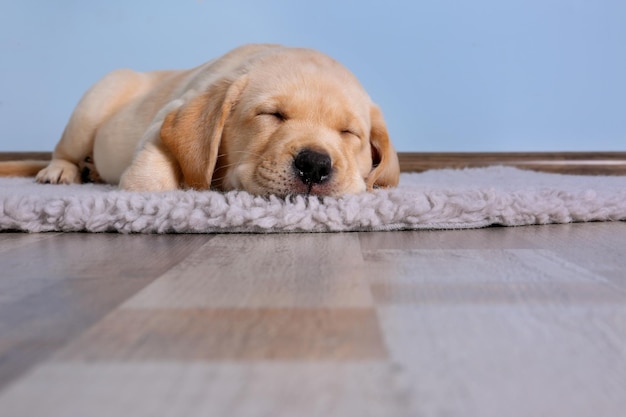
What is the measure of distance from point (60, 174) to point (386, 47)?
6.91ft

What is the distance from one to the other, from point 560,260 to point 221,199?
874 millimetres

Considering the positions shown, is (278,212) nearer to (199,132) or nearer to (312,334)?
(199,132)

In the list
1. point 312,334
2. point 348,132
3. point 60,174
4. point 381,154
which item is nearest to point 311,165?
point 348,132

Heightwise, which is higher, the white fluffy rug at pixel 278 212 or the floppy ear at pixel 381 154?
the floppy ear at pixel 381 154

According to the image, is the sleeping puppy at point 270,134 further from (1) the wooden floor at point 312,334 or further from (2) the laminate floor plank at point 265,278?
(1) the wooden floor at point 312,334

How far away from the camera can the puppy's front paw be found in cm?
307

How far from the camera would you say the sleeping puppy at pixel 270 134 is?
76.0 inches

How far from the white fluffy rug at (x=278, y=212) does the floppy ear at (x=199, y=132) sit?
1.01ft

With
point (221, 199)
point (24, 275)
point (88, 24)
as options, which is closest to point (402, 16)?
point (88, 24)

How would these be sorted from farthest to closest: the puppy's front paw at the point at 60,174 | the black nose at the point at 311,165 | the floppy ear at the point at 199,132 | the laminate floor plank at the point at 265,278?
1. the puppy's front paw at the point at 60,174
2. the floppy ear at the point at 199,132
3. the black nose at the point at 311,165
4. the laminate floor plank at the point at 265,278

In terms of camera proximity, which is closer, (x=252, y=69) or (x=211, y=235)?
(x=211, y=235)

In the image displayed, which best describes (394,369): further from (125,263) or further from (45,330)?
(125,263)

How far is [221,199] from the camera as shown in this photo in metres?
1.73

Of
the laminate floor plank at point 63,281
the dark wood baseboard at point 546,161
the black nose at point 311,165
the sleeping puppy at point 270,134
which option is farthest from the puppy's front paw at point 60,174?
the dark wood baseboard at point 546,161
